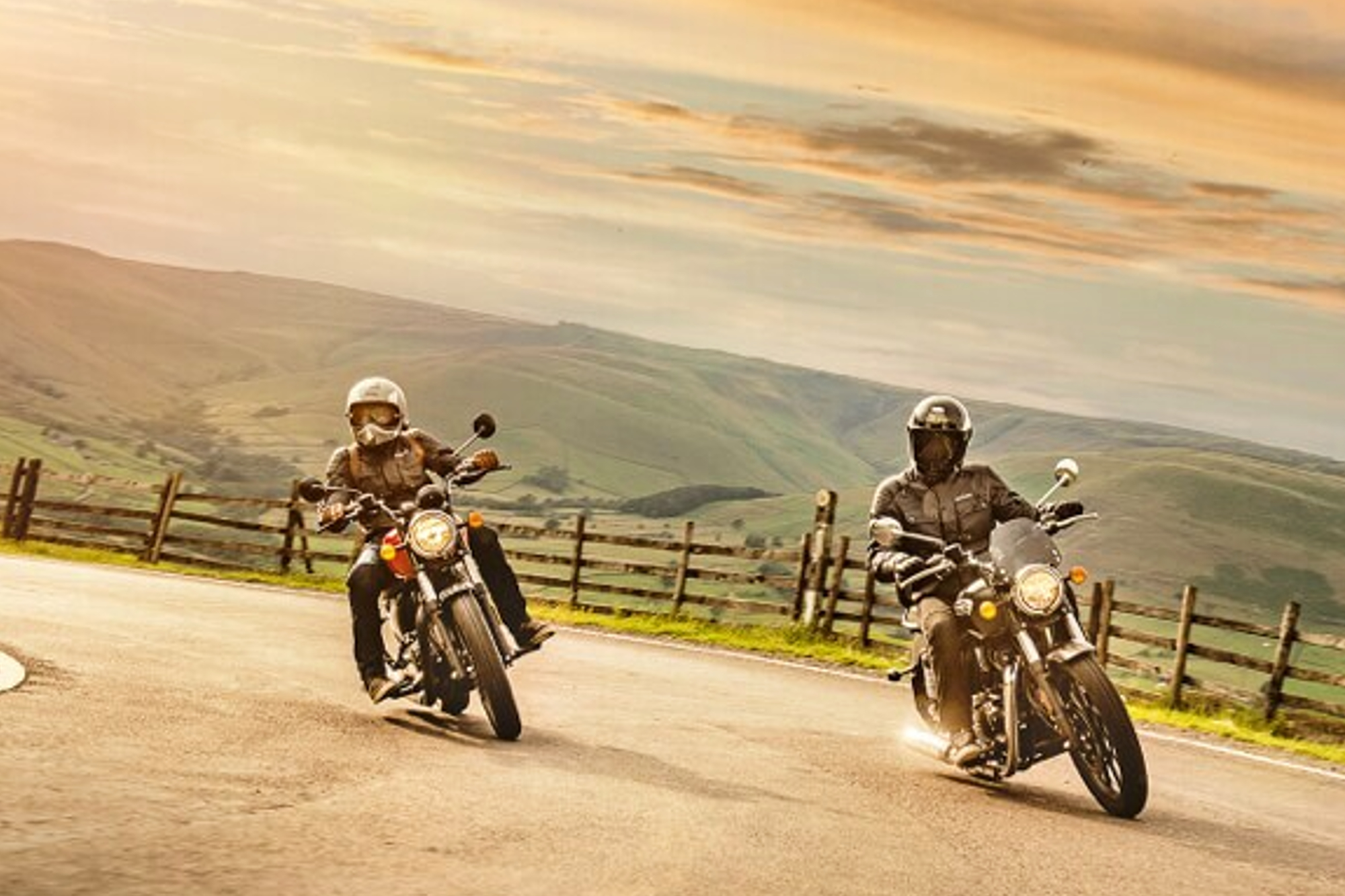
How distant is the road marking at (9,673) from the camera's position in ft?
39.3

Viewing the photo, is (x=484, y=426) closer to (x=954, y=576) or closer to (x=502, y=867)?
(x=954, y=576)

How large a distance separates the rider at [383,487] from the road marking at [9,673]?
1.97m

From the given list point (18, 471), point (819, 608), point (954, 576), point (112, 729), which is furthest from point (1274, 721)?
point (18, 471)

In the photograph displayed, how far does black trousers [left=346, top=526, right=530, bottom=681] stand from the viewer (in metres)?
12.6

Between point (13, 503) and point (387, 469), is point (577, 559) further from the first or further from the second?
point (387, 469)

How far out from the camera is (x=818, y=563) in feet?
98.7

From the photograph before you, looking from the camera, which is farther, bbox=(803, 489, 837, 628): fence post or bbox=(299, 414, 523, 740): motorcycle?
bbox=(803, 489, 837, 628): fence post

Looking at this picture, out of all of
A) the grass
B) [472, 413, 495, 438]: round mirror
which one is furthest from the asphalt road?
the grass

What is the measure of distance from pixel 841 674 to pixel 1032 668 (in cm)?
1158

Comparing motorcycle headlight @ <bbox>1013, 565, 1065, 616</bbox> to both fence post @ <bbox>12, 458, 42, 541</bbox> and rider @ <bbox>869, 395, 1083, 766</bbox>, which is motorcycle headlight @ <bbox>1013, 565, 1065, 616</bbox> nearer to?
rider @ <bbox>869, 395, 1083, 766</bbox>

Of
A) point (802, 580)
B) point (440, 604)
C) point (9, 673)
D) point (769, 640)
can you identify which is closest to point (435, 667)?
point (440, 604)

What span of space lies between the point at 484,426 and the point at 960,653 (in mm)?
3102

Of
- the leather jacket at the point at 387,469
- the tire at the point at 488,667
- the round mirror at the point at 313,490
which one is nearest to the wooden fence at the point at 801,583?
the tire at the point at 488,667

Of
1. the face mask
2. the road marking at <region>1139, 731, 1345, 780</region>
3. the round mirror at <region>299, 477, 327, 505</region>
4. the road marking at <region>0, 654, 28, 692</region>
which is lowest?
the road marking at <region>0, 654, 28, 692</region>
